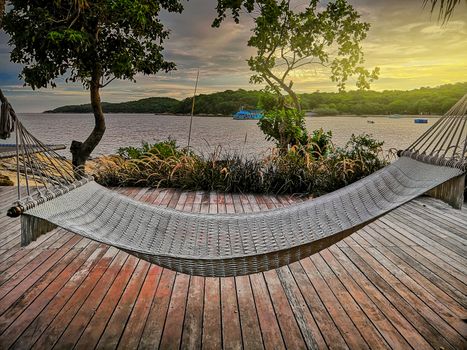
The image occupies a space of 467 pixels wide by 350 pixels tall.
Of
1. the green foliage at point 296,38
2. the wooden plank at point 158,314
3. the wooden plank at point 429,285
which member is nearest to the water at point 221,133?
the green foliage at point 296,38

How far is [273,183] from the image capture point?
4762mm

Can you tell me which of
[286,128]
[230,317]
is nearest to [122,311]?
[230,317]

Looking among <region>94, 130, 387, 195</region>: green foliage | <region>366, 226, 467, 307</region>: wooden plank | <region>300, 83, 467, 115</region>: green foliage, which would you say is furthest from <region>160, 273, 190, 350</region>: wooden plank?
<region>300, 83, 467, 115</region>: green foliage

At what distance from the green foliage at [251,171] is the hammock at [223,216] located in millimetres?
2289

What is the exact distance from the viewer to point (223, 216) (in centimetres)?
223

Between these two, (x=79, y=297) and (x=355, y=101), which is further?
(x=355, y=101)

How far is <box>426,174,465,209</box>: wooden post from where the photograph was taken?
172 centimetres

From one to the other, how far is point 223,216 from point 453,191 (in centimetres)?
113

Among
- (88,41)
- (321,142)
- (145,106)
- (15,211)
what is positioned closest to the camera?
(15,211)

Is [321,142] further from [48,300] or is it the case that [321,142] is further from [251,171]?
[48,300]

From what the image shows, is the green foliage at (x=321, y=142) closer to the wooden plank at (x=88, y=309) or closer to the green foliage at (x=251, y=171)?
the green foliage at (x=251, y=171)

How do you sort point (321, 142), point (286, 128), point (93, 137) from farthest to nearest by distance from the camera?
point (93, 137)
point (286, 128)
point (321, 142)

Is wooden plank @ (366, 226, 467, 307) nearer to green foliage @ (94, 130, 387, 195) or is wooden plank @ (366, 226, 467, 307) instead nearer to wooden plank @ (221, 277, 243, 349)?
wooden plank @ (221, 277, 243, 349)

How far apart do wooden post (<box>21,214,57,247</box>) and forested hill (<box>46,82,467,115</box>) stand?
254 inches
